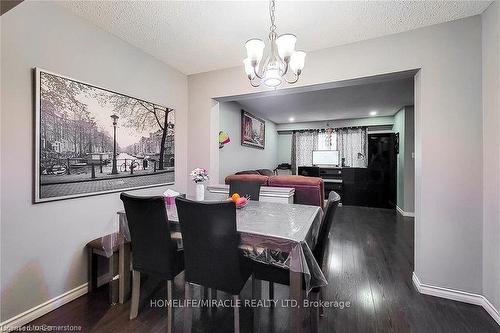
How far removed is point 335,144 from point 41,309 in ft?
21.8

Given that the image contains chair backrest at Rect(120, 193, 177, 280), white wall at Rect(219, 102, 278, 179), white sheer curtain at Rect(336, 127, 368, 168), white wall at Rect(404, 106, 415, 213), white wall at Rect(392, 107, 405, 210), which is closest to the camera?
chair backrest at Rect(120, 193, 177, 280)

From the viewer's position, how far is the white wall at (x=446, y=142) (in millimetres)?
1918

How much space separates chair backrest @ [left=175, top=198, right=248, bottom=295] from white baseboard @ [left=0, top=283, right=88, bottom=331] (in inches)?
54.4

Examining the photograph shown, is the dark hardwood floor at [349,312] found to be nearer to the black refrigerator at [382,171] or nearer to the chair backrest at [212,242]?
the chair backrest at [212,242]

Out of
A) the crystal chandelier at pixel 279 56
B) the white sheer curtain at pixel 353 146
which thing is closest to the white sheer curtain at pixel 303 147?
the white sheer curtain at pixel 353 146

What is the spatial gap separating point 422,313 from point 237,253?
5.54ft

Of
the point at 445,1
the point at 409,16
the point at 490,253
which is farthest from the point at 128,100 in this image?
the point at 490,253

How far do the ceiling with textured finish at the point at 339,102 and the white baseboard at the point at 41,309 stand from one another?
3.22 metres

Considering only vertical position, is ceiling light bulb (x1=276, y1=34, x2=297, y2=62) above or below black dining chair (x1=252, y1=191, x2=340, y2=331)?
above

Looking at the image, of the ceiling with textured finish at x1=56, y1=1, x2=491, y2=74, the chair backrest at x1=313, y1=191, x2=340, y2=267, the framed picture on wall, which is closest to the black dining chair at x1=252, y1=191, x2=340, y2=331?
the chair backrest at x1=313, y1=191, x2=340, y2=267

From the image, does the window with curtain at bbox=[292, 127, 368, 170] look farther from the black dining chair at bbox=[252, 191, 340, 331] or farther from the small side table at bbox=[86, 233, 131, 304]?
the small side table at bbox=[86, 233, 131, 304]

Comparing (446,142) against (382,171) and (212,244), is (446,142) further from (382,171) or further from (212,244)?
(382,171)

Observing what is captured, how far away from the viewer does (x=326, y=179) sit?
20.7 feet

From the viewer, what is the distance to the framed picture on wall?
475 centimetres
